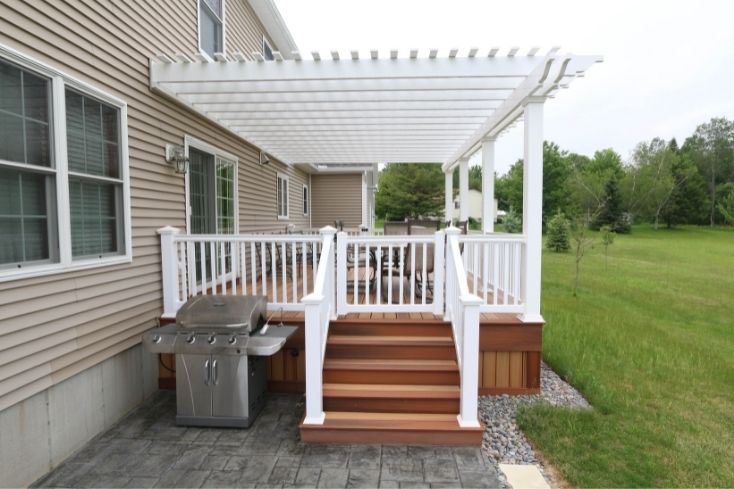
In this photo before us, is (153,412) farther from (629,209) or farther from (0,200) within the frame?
(629,209)

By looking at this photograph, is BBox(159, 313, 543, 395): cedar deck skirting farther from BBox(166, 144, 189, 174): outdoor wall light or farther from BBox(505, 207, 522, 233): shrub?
BBox(505, 207, 522, 233): shrub

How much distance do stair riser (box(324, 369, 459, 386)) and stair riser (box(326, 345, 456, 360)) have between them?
21 centimetres

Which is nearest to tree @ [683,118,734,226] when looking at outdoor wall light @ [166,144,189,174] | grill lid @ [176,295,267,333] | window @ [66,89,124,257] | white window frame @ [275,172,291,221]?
white window frame @ [275,172,291,221]

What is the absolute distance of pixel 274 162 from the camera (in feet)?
29.6

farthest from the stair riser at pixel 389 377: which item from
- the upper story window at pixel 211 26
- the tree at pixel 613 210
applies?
the tree at pixel 613 210

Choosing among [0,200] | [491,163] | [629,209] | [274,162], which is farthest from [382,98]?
[629,209]

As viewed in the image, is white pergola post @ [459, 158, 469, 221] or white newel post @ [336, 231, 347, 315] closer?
white newel post @ [336, 231, 347, 315]

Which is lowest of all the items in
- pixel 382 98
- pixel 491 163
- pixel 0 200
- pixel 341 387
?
pixel 341 387

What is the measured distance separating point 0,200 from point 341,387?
2.79 m

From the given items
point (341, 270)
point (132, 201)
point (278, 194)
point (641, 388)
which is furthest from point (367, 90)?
point (278, 194)

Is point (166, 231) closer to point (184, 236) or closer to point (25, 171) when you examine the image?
point (184, 236)

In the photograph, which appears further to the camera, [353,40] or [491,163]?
[353,40]

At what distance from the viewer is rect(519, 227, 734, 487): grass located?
9.63ft

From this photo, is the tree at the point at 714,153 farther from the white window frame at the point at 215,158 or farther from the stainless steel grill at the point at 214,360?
the stainless steel grill at the point at 214,360
